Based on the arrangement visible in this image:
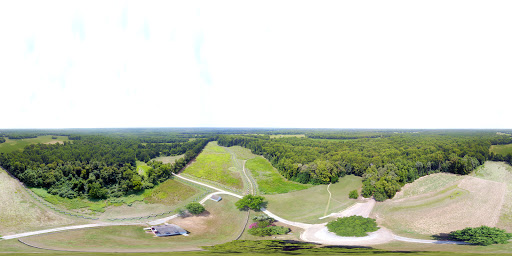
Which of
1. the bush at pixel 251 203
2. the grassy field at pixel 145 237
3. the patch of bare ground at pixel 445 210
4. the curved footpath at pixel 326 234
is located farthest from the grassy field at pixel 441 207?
the grassy field at pixel 145 237

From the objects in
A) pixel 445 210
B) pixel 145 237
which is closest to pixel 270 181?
pixel 145 237

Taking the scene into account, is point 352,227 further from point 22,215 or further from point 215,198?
point 22,215

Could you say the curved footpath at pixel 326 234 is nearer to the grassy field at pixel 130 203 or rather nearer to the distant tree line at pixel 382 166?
the grassy field at pixel 130 203

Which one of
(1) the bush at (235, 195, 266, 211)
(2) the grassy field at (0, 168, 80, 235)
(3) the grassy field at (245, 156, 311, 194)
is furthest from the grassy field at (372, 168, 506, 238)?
(2) the grassy field at (0, 168, 80, 235)

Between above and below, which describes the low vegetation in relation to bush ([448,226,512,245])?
below

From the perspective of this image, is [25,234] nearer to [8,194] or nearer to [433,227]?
[8,194]

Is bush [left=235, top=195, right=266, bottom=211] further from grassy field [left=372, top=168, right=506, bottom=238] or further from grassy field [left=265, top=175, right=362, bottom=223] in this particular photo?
grassy field [left=372, top=168, right=506, bottom=238]

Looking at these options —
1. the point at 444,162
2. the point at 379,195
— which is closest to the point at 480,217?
the point at 379,195
